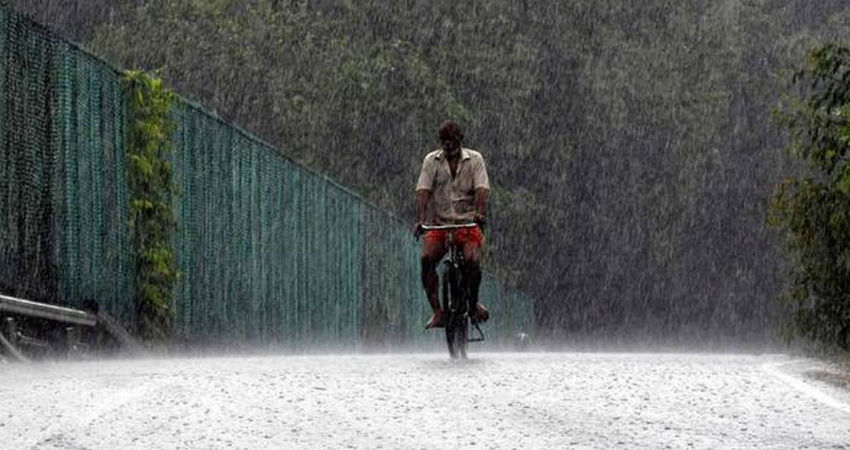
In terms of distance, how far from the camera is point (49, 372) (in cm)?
1220

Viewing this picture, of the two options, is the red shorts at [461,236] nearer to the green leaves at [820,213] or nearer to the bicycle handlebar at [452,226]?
the bicycle handlebar at [452,226]

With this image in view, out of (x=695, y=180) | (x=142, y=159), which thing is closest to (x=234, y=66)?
(x=695, y=180)

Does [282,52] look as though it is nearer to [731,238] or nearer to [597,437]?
[731,238]

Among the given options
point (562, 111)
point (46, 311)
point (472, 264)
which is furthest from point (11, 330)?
point (562, 111)

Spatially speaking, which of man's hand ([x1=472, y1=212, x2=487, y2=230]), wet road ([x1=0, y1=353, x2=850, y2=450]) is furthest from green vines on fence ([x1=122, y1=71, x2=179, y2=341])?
wet road ([x1=0, y1=353, x2=850, y2=450])

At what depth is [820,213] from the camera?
17.1m

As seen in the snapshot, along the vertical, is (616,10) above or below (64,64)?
above

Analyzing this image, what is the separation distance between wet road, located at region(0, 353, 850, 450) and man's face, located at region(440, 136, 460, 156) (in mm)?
2147

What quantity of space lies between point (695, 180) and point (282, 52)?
13.3 m

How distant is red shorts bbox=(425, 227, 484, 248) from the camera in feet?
48.9

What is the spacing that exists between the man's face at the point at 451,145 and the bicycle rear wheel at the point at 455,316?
942 mm

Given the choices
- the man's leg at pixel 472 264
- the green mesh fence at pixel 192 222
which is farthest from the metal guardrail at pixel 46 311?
the man's leg at pixel 472 264

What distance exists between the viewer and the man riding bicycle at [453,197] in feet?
48.3

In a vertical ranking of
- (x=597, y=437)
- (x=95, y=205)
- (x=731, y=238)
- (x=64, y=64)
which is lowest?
(x=597, y=437)
